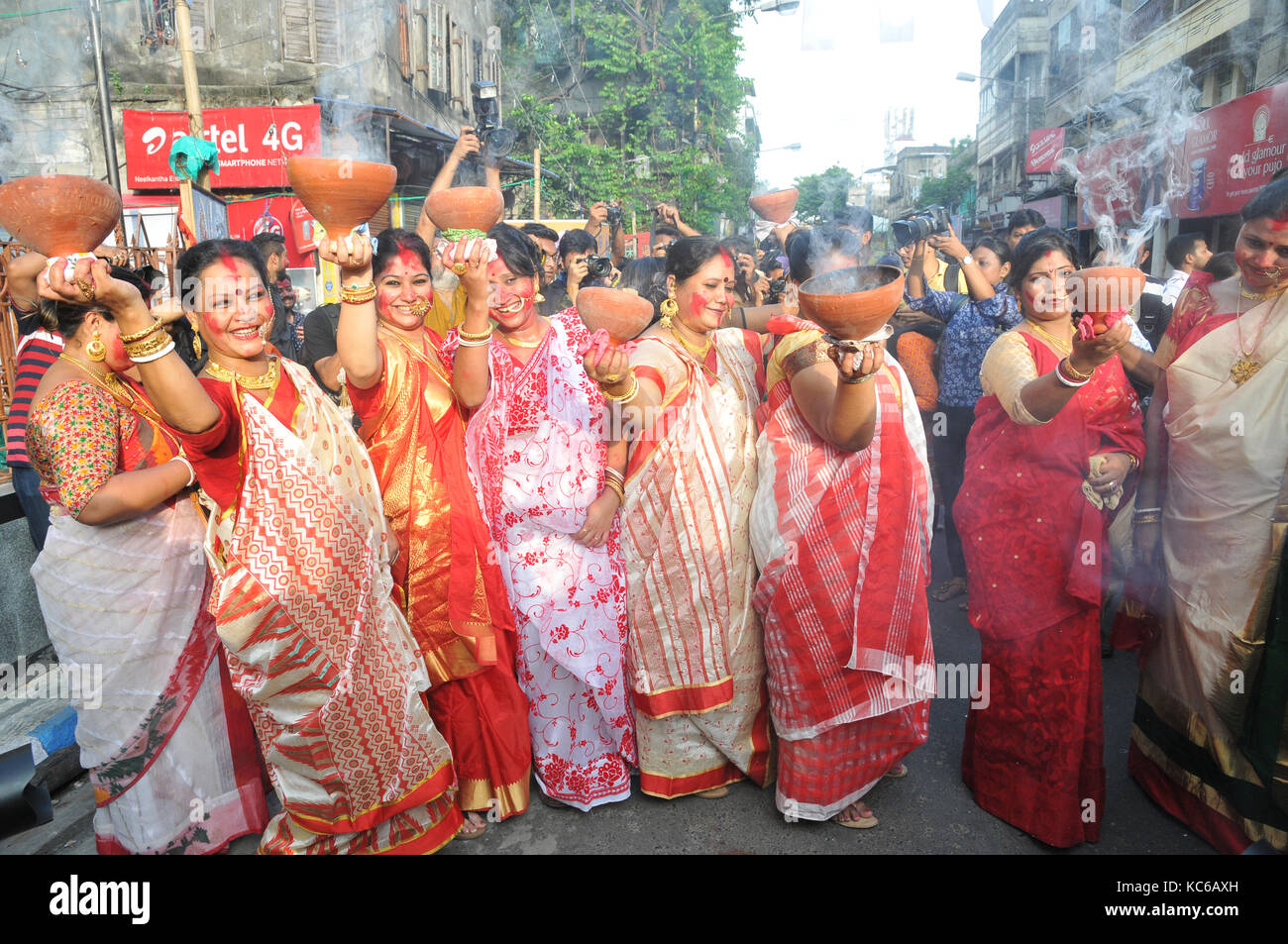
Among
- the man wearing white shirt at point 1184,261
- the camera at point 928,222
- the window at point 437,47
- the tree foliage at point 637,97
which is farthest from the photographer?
the window at point 437,47

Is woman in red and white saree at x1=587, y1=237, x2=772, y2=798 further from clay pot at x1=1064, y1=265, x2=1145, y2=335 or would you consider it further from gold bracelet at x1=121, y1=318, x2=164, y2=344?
gold bracelet at x1=121, y1=318, x2=164, y2=344

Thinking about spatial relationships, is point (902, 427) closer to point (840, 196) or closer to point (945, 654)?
point (945, 654)

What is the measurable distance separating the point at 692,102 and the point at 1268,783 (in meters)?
5.63

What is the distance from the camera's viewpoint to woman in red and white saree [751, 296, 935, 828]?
2.55 metres

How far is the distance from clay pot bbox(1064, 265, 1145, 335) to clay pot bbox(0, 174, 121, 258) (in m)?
2.42

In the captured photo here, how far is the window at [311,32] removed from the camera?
934 centimetres

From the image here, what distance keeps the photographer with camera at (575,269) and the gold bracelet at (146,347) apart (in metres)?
2.62

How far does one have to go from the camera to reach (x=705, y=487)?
271 centimetres

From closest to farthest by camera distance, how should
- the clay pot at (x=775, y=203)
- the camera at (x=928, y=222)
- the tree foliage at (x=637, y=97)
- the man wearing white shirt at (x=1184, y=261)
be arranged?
the clay pot at (x=775, y=203)
the camera at (x=928, y=222)
the man wearing white shirt at (x=1184, y=261)
the tree foliage at (x=637, y=97)

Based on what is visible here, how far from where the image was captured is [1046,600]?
2555mm

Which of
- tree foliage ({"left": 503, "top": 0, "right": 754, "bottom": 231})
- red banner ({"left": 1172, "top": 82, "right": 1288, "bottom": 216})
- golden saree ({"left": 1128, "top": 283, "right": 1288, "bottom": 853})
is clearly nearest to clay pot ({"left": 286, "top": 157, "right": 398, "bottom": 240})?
golden saree ({"left": 1128, "top": 283, "right": 1288, "bottom": 853})

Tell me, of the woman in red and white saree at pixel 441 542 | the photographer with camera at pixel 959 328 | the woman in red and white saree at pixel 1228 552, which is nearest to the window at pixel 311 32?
the photographer with camera at pixel 959 328

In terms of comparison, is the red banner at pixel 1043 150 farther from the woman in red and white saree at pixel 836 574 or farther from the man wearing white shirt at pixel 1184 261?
the woman in red and white saree at pixel 836 574

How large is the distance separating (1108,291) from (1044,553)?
0.82 metres
